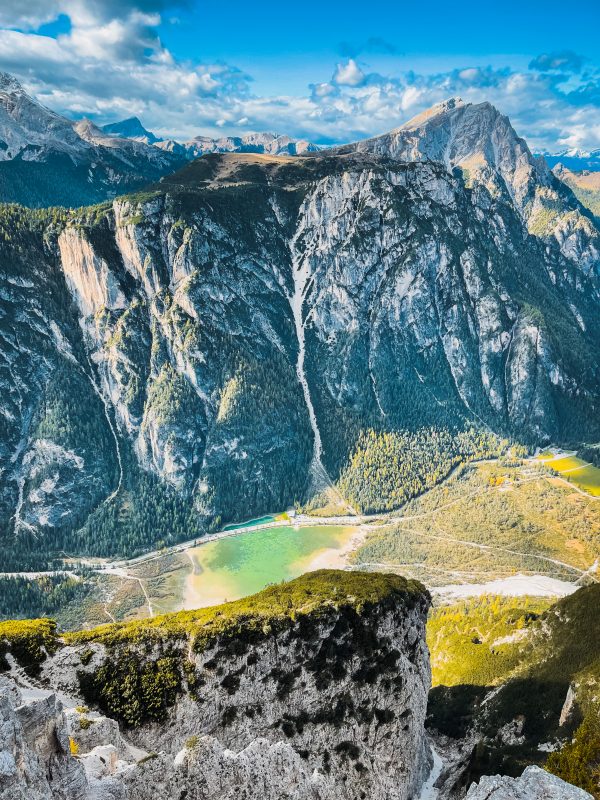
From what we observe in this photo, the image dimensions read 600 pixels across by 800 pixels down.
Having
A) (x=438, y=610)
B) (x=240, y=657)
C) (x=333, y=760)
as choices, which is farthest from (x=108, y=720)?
(x=438, y=610)

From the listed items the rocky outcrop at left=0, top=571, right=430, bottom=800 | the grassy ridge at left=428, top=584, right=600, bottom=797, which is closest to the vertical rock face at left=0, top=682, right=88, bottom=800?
the rocky outcrop at left=0, top=571, right=430, bottom=800

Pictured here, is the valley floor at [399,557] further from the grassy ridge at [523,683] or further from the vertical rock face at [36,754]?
the vertical rock face at [36,754]

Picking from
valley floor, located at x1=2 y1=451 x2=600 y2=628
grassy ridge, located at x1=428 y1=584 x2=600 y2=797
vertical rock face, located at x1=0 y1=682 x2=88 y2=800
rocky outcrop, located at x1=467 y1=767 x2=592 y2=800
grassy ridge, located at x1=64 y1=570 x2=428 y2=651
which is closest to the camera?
vertical rock face, located at x1=0 y1=682 x2=88 y2=800

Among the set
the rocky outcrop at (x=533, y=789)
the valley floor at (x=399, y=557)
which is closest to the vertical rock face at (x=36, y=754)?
the rocky outcrop at (x=533, y=789)

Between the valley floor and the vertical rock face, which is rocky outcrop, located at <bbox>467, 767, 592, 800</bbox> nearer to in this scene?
the vertical rock face

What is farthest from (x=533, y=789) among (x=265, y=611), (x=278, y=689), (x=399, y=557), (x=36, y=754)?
(x=399, y=557)
